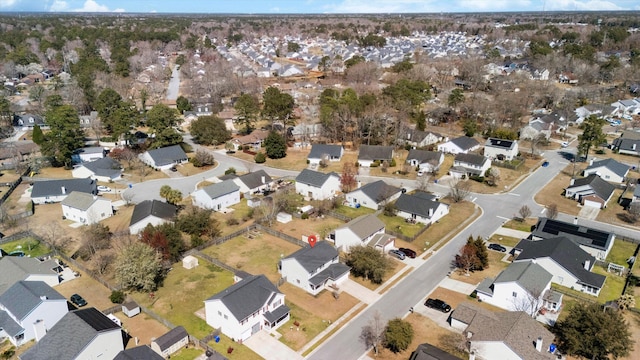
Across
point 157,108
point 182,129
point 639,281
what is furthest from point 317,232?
point 182,129

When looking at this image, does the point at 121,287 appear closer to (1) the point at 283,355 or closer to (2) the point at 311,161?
(1) the point at 283,355

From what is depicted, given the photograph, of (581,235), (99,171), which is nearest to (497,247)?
(581,235)

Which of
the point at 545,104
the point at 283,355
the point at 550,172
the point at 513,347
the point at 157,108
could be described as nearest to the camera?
the point at 513,347

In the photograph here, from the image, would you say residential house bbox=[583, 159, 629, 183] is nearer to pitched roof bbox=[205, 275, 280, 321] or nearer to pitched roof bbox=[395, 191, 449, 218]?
pitched roof bbox=[395, 191, 449, 218]

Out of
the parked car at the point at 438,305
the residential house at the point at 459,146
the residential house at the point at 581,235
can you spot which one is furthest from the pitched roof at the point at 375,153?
the parked car at the point at 438,305

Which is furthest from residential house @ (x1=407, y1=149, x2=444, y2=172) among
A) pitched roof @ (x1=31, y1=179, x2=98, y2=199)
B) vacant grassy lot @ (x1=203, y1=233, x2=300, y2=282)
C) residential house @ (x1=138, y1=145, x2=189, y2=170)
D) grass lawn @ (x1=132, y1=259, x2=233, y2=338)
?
pitched roof @ (x1=31, y1=179, x2=98, y2=199)

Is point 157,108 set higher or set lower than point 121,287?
higher
